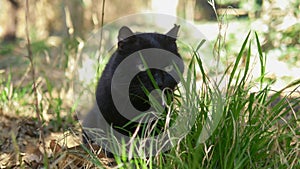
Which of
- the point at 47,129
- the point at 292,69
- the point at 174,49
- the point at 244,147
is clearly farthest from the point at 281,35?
the point at 244,147

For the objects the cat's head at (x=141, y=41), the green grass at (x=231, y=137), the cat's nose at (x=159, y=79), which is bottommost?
the green grass at (x=231, y=137)

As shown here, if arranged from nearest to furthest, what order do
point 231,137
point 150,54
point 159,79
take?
point 231,137 → point 159,79 → point 150,54

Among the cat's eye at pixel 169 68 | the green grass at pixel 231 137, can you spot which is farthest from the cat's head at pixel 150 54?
the green grass at pixel 231 137

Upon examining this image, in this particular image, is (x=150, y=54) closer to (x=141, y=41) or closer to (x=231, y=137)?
(x=141, y=41)

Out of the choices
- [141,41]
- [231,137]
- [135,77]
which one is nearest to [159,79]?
[135,77]

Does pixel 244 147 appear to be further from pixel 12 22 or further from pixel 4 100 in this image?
pixel 12 22

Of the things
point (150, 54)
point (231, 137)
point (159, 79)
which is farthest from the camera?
point (150, 54)

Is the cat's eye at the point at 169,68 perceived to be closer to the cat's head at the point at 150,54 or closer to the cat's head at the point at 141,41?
the cat's head at the point at 150,54

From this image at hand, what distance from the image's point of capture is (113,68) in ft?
9.08

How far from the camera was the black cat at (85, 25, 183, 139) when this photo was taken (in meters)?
2.60

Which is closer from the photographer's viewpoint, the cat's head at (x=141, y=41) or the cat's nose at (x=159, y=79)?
the cat's nose at (x=159, y=79)

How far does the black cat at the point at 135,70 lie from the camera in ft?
8.53

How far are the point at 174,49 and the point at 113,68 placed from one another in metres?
0.44

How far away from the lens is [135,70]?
264 centimetres
